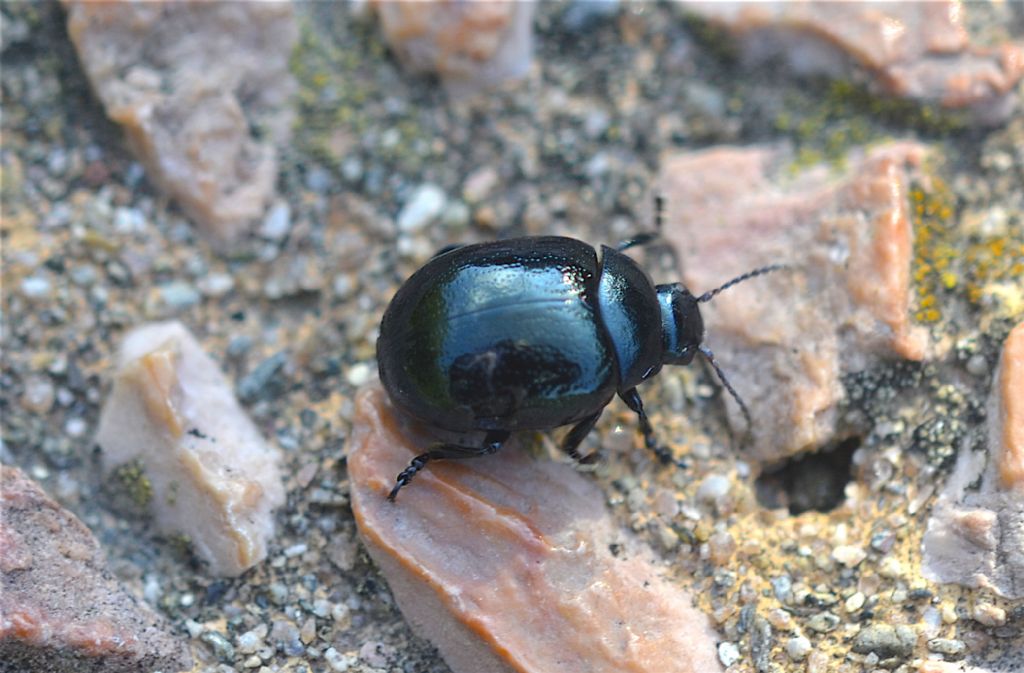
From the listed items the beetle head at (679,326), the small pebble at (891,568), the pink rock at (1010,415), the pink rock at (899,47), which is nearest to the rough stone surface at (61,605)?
the beetle head at (679,326)

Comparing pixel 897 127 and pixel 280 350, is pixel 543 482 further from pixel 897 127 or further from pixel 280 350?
pixel 897 127

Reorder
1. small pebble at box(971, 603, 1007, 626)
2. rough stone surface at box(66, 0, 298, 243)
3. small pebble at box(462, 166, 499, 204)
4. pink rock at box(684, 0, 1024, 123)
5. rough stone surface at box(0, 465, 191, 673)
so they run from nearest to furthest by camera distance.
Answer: rough stone surface at box(0, 465, 191, 673), small pebble at box(971, 603, 1007, 626), rough stone surface at box(66, 0, 298, 243), pink rock at box(684, 0, 1024, 123), small pebble at box(462, 166, 499, 204)

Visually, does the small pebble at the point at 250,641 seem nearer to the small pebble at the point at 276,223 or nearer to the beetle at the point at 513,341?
the beetle at the point at 513,341

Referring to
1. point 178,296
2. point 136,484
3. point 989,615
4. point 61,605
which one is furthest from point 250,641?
point 989,615

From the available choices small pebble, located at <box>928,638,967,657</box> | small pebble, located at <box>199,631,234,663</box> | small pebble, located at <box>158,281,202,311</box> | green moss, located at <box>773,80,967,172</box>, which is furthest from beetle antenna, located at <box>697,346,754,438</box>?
small pebble, located at <box>158,281,202,311</box>

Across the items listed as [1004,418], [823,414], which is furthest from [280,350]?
[1004,418]

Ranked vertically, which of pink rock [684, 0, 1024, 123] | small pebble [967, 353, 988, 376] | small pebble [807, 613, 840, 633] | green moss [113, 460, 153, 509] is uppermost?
pink rock [684, 0, 1024, 123]

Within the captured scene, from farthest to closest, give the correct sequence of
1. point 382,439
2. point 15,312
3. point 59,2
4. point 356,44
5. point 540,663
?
point 356,44, point 59,2, point 15,312, point 382,439, point 540,663

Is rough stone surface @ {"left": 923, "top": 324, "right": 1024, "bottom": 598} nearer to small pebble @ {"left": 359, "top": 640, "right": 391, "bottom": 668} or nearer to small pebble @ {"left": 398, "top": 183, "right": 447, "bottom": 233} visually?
small pebble @ {"left": 359, "top": 640, "right": 391, "bottom": 668}
